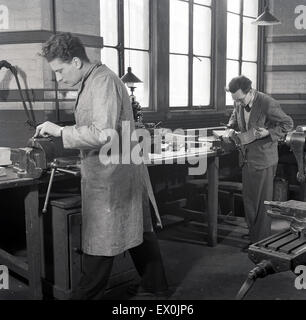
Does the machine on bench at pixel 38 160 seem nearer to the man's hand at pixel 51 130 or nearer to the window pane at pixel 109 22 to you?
the man's hand at pixel 51 130

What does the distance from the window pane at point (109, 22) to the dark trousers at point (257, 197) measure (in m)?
2.04

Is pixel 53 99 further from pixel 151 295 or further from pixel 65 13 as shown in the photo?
pixel 151 295

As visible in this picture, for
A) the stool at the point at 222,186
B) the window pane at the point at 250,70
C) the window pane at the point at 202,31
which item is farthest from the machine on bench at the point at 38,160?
the window pane at the point at 250,70

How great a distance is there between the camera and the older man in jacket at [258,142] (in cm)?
420

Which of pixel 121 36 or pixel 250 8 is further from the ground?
pixel 250 8

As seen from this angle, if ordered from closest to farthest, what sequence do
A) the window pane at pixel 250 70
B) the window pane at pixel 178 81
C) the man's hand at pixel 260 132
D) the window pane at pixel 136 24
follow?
the man's hand at pixel 260 132 → the window pane at pixel 136 24 → the window pane at pixel 178 81 → the window pane at pixel 250 70

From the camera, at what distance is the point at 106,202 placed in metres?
2.62

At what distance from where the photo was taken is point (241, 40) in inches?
282

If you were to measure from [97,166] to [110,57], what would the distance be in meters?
2.74

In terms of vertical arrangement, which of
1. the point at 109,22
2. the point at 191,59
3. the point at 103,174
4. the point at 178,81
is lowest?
the point at 103,174

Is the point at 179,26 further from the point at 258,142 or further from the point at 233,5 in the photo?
the point at 258,142

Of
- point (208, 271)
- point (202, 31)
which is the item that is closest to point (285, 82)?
point (202, 31)

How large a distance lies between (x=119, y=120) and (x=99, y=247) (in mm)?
733
